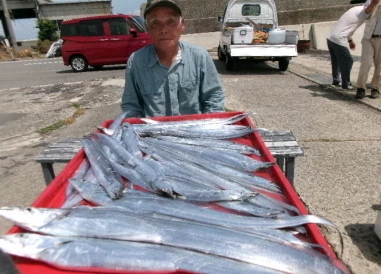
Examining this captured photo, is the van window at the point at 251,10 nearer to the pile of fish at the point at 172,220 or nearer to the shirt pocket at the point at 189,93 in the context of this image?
the shirt pocket at the point at 189,93

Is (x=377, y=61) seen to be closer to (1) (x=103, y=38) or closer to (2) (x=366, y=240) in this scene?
(2) (x=366, y=240)

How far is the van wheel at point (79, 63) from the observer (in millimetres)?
15336

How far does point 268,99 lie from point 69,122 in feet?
14.4

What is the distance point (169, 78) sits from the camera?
119 inches

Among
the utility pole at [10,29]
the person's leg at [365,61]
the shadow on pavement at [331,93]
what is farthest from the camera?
the utility pole at [10,29]

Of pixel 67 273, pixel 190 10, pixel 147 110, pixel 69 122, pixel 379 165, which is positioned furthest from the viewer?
pixel 190 10

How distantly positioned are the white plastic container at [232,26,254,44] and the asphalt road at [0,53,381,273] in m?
1.11

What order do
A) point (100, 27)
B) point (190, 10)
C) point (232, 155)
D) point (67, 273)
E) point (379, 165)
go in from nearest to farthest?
point (67, 273)
point (232, 155)
point (379, 165)
point (100, 27)
point (190, 10)

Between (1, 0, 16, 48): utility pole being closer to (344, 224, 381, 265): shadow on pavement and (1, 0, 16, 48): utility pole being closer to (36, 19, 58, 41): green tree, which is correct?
(36, 19, 58, 41): green tree

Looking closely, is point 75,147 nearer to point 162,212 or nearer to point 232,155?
point 232,155

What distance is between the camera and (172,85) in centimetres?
304

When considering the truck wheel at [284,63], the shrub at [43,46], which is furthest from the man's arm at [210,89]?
the shrub at [43,46]

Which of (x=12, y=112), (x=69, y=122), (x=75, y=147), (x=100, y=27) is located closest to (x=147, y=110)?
(x=75, y=147)

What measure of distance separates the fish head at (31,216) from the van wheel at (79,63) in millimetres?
14975
